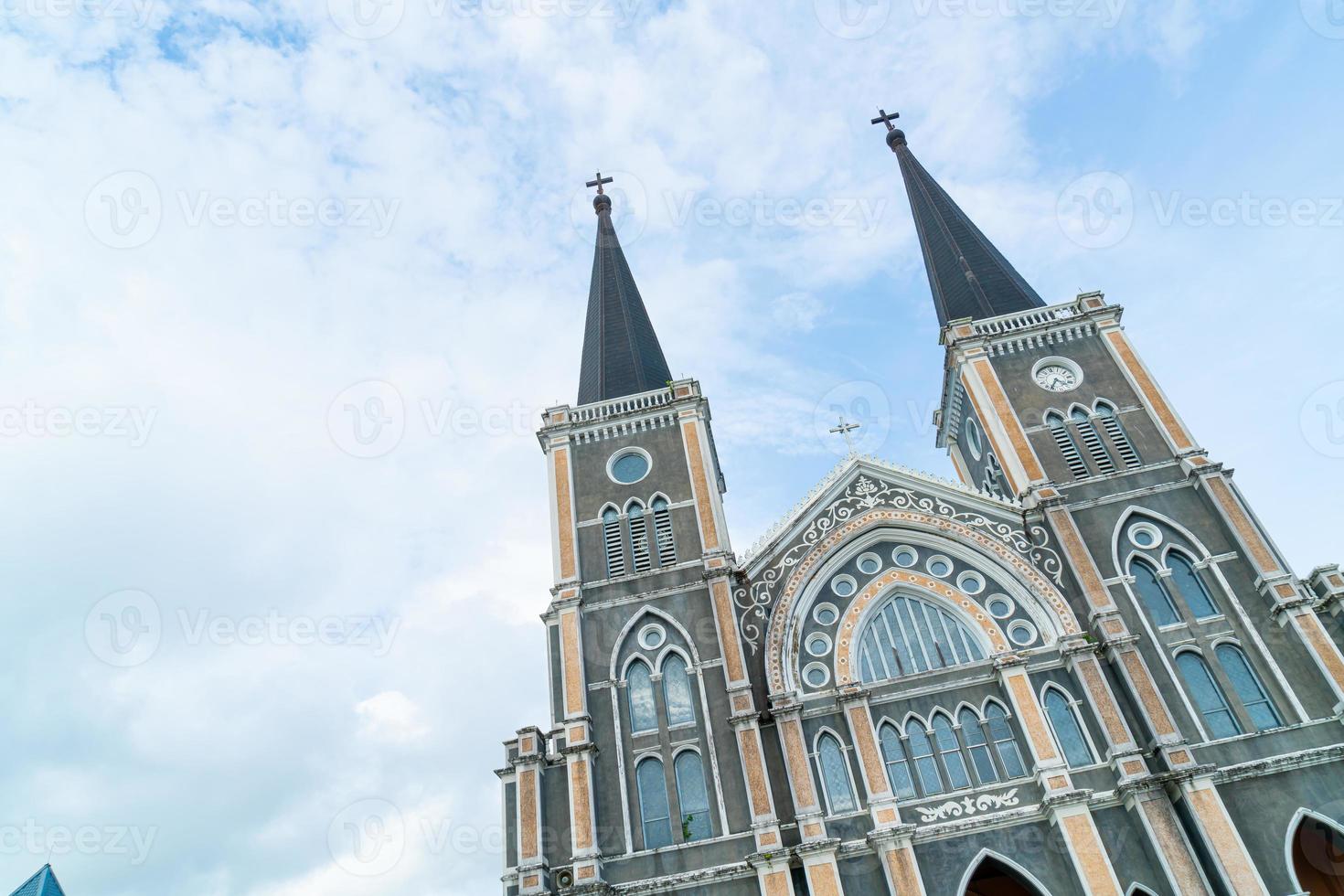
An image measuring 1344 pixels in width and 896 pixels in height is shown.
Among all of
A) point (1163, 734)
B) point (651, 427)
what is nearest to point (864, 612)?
point (1163, 734)

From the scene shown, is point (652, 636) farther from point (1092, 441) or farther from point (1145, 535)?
point (1092, 441)

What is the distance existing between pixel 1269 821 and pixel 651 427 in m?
19.8

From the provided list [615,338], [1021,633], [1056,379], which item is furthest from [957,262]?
[1021,633]

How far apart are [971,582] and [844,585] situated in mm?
3529

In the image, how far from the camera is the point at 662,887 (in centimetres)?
2214

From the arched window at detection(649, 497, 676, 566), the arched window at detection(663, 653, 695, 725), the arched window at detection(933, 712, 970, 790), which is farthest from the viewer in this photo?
the arched window at detection(649, 497, 676, 566)

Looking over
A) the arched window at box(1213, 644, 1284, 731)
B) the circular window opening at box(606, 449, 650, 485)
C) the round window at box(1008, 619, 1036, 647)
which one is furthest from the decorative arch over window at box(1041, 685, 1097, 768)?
the circular window opening at box(606, 449, 650, 485)

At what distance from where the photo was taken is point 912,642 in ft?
83.4

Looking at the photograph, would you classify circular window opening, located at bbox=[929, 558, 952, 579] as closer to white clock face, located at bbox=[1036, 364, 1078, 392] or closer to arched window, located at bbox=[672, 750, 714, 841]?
white clock face, located at bbox=[1036, 364, 1078, 392]

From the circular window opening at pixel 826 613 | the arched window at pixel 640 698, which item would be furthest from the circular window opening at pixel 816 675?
the arched window at pixel 640 698

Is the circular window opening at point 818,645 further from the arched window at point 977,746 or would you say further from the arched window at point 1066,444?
the arched window at point 1066,444

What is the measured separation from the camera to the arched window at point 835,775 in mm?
22969

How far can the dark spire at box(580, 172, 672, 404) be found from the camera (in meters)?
34.6

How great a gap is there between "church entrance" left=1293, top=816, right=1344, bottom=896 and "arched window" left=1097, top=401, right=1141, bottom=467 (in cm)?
1043
